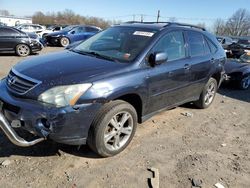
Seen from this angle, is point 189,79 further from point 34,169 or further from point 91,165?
point 34,169

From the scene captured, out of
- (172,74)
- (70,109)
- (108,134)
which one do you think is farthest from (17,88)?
(172,74)

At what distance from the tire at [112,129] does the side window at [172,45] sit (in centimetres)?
112

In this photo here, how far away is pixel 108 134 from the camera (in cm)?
391

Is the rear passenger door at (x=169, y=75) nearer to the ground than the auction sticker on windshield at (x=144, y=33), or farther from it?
nearer to the ground

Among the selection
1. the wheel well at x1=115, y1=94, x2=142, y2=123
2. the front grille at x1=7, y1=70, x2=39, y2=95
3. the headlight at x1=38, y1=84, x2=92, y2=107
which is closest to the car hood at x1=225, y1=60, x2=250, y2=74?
the wheel well at x1=115, y1=94, x2=142, y2=123

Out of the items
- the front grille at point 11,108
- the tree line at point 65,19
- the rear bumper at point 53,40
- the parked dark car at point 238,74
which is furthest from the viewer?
the tree line at point 65,19

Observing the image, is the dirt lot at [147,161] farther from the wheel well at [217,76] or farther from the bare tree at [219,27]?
the bare tree at [219,27]

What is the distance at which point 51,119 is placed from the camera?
3322 mm

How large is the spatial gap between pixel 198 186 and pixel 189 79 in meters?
2.22

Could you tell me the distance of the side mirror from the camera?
421cm

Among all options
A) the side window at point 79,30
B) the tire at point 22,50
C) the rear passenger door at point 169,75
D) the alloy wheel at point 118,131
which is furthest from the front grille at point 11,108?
the side window at point 79,30

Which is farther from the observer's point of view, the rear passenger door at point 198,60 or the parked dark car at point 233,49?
the parked dark car at point 233,49

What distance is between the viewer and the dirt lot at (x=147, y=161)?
3508 mm

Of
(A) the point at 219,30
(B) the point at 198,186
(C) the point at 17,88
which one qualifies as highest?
(C) the point at 17,88
